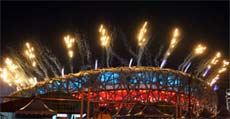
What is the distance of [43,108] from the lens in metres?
15.9

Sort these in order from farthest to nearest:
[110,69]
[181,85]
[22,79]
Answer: [181,85]
[110,69]
[22,79]

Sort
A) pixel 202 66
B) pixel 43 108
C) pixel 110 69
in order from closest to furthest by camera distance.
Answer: pixel 43 108, pixel 202 66, pixel 110 69

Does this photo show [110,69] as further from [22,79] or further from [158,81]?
[22,79]

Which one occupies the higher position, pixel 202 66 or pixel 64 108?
pixel 202 66

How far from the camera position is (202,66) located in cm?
5197

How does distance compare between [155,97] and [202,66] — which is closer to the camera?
[202,66]

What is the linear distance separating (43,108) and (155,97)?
162 feet

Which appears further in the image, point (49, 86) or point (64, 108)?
point (49, 86)

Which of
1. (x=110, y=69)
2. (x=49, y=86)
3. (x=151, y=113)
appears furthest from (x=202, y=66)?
(x=151, y=113)

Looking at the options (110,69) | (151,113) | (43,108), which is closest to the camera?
(43,108)

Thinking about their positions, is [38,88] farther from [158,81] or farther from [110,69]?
[158,81]

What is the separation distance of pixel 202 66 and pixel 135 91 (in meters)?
15.9

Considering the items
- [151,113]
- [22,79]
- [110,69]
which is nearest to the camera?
[151,113]

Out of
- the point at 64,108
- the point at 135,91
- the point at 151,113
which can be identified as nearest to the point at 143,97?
the point at 135,91
